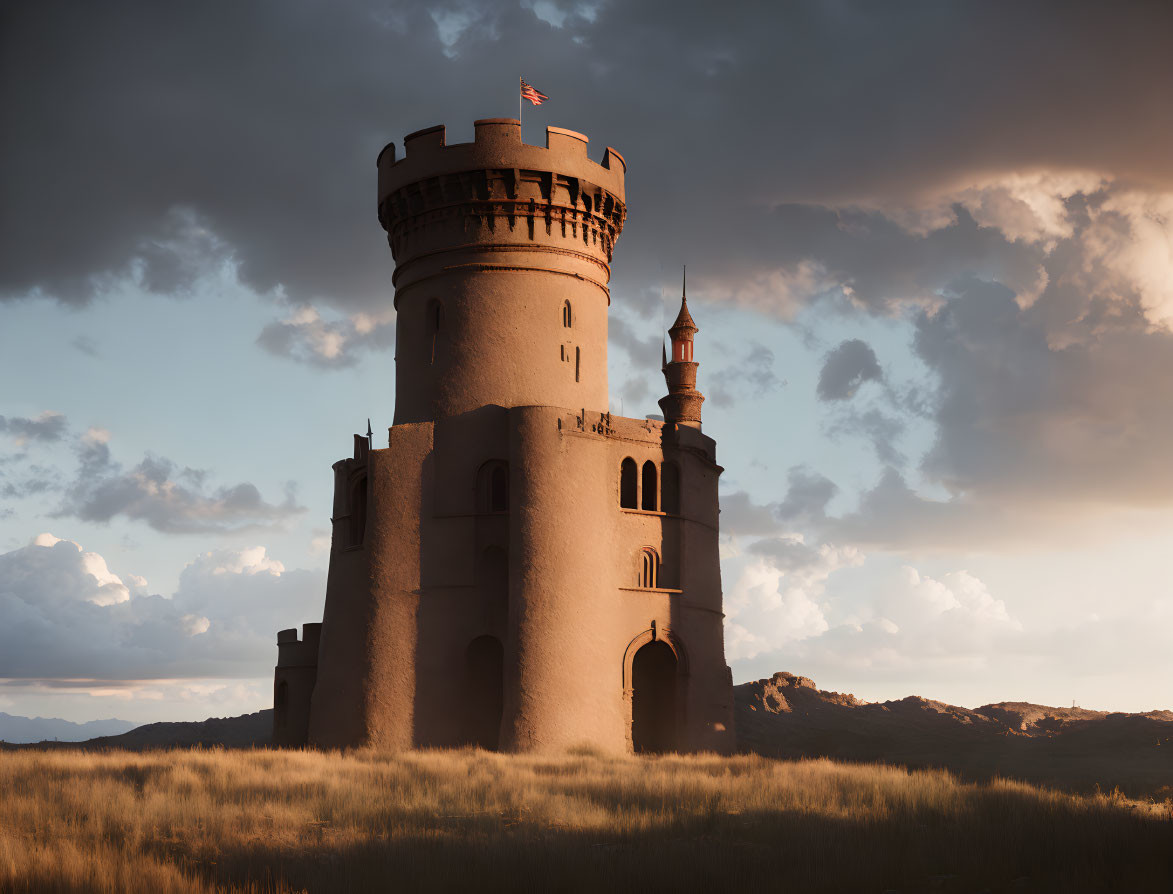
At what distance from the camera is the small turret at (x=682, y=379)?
1658 inches

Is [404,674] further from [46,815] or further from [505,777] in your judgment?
[46,815]

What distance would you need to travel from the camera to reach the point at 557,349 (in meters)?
37.2

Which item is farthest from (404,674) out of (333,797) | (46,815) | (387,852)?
(387,852)

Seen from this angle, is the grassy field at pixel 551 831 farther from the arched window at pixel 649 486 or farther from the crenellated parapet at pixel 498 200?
the crenellated parapet at pixel 498 200

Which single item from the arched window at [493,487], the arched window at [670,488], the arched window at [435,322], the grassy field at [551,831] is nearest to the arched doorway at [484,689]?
the arched window at [493,487]

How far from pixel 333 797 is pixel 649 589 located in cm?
1548

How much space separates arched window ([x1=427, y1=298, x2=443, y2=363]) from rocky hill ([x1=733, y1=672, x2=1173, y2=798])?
20414mm

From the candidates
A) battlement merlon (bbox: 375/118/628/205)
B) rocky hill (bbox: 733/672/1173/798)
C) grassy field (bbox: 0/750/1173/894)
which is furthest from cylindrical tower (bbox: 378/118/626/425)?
rocky hill (bbox: 733/672/1173/798)

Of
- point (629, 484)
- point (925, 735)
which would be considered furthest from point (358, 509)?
point (925, 735)

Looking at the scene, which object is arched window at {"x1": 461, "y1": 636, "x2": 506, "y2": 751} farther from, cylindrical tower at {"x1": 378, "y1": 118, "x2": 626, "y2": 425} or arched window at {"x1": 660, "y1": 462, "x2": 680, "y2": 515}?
cylindrical tower at {"x1": 378, "y1": 118, "x2": 626, "y2": 425}

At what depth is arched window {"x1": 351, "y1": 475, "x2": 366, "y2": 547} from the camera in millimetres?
36906

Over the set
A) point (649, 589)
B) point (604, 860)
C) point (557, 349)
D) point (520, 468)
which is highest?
point (557, 349)

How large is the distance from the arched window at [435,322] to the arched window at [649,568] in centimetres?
942

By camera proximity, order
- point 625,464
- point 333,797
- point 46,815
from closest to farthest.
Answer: point 46,815 → point 333,797 → point 625,464
